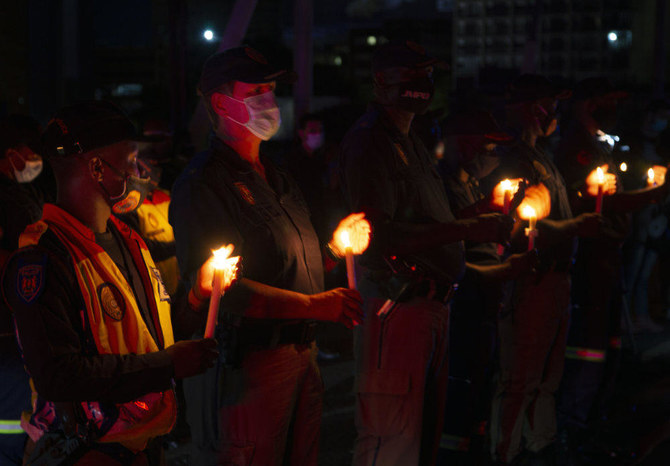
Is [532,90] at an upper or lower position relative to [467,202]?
upper

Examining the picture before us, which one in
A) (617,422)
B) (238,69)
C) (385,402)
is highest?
(238,69)

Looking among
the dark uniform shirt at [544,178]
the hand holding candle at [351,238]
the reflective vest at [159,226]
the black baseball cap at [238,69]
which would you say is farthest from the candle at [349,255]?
the reflective vest at [159,226]

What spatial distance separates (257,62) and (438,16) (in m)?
166

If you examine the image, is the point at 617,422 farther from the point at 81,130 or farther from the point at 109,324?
the point at 81,130

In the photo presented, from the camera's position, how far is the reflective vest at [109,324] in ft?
7.88

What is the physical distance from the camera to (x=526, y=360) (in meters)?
5.21

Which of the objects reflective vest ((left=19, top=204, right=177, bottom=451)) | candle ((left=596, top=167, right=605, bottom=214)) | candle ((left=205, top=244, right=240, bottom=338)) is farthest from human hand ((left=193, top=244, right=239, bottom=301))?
candle ((left=596, top=167, right=605, bottom=214))

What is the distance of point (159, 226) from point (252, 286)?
2787mm

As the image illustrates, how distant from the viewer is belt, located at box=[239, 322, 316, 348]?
3211mm

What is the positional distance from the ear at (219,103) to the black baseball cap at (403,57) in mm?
1119

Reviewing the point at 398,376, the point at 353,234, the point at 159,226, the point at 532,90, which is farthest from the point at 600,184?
the point at 159,226

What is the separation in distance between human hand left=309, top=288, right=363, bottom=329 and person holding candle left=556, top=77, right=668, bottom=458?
3.30 metres

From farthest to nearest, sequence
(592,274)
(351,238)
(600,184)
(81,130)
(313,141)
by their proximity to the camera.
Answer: (313,141) < (592,274) < (600,184) < (351,238) < (81,130)

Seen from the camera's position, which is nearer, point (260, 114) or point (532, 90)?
point (260, 114)
